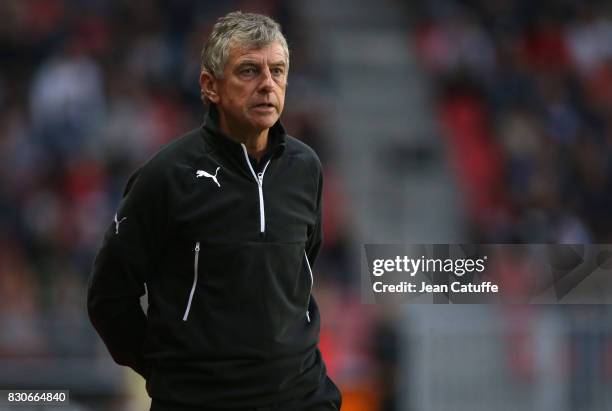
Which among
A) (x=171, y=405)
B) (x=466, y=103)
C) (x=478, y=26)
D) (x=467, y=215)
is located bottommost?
(x=171, y=405)

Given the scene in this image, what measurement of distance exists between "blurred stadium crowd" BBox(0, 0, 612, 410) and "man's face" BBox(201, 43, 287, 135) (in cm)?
471

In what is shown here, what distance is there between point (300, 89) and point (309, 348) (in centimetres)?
801

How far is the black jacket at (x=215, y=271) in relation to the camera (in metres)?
3.46

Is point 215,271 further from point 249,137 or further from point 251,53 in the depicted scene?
point 251,53

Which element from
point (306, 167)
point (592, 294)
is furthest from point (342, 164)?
point (306, 167)

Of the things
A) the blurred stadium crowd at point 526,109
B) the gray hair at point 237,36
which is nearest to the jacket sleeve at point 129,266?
the gray hair at point 237,36

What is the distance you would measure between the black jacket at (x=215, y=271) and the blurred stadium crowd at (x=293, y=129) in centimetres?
458

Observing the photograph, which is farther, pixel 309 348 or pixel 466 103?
pixel 466 103

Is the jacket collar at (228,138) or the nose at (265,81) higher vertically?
the nose at (265,81)

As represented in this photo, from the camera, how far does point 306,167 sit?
3715 mm

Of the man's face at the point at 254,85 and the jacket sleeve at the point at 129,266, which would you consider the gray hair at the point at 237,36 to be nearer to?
the man's face at the point at 254,85

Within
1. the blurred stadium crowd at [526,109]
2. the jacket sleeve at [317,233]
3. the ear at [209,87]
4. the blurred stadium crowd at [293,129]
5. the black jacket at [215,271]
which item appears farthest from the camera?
the blurred stadium crowd at [526,109]

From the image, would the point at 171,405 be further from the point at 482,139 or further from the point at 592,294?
the point at 482,139

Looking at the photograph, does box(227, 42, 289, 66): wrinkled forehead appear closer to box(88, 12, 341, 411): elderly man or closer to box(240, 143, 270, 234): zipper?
box(88, 12, 341, 411): elderly man
